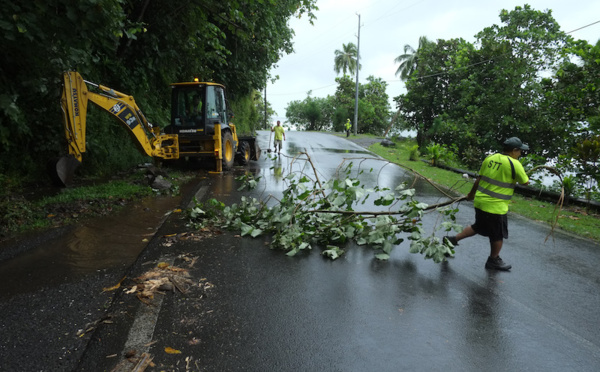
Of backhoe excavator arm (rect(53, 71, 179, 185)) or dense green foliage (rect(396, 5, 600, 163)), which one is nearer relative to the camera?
backhoe excavator arm (rect(53, 71, 179, 185))

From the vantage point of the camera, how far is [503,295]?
13.4ft

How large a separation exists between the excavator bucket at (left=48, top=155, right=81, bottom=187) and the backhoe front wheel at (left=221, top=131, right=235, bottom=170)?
5367mm

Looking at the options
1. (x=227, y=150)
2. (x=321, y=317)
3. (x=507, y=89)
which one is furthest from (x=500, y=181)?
(x=507, y=89)

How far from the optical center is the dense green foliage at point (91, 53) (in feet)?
18.2

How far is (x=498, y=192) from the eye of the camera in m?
4.80

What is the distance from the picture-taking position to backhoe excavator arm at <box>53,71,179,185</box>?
714 cm

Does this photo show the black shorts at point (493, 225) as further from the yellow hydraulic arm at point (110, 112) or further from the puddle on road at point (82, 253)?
the yellow hydraulic arm at point (110, 112)

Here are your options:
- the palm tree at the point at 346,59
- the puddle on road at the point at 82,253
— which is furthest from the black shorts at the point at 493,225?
the palm tree at the point at 346,59

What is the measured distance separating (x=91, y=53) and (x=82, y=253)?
7.52 meters

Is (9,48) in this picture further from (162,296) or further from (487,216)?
(487,216)

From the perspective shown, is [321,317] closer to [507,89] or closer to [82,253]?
[82,253]

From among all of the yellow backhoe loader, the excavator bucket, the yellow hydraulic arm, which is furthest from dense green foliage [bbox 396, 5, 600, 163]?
the excavator bucket

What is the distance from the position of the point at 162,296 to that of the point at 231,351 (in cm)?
122

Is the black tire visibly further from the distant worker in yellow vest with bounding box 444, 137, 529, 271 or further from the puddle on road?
the distant worker in yellow vest with bounding box 444, 137, 529, 271
